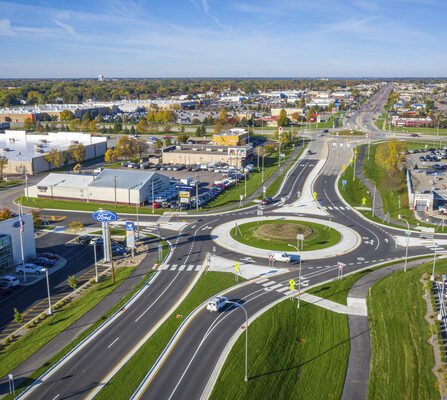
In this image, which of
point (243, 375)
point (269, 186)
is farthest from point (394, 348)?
point (269, 186)

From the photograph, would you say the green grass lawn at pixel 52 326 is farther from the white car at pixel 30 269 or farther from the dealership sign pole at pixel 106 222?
the white car at pixel 30 269

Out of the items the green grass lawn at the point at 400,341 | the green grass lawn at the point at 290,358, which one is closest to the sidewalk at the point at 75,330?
the green grass lawn at the point at 290,358

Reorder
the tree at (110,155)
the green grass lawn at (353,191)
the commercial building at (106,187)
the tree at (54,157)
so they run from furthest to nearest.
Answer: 1. the tree at (110,155)
2. the tree at (54,157)
3. the green grass lawn at (353,191)
4. the commercial building at (106,187)

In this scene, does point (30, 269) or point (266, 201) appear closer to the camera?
point (30, 269)

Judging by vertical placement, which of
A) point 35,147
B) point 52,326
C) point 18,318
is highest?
point 35,147

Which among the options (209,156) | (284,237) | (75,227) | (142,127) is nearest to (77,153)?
(209,156)

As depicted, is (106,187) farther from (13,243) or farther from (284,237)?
(284,237)

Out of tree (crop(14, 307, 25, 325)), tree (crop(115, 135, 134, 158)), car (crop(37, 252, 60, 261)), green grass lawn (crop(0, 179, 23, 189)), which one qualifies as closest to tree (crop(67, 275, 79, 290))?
tree (crop(14, 307, 25, 325))

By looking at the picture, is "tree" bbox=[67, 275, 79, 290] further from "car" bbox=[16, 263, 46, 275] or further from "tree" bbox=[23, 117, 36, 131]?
"tree" bbox=[23, 117, 36, 131]
